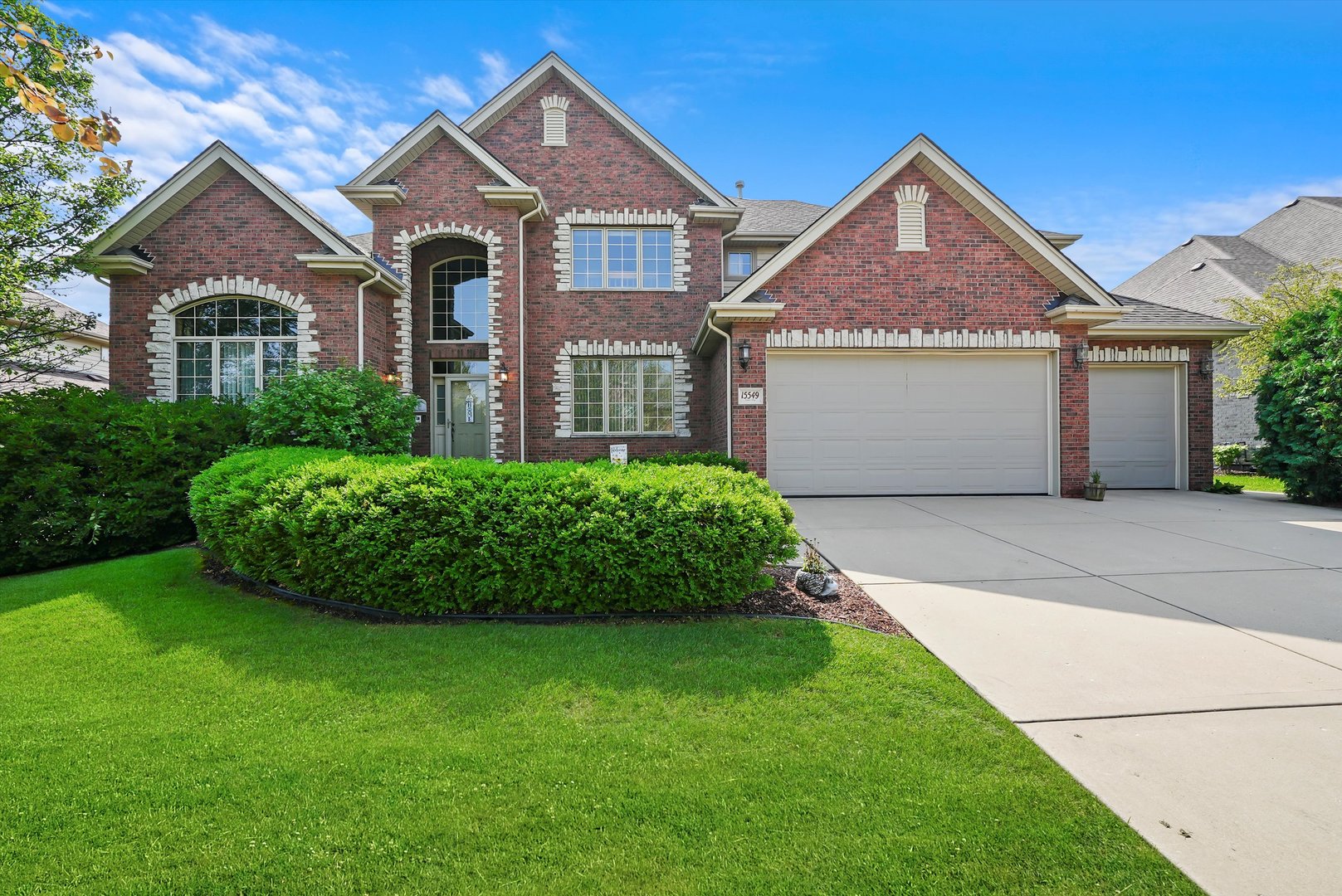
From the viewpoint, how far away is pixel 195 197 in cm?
1088

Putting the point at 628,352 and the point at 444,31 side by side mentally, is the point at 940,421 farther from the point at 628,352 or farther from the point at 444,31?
the point at 444,31

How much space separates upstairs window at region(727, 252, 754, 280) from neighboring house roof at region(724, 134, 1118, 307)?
5.81 m

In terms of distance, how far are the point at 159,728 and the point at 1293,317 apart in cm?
1651

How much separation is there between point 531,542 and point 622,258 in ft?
35.4

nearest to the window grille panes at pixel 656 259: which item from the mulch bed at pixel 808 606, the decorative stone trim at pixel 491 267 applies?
the decorative stone trim at pixel 491 267

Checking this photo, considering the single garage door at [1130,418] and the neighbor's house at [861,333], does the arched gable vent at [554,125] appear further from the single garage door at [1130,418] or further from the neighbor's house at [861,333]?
the single garage door at [1130,418]

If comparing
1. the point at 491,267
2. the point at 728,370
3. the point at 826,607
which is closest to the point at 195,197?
the point at 491,267

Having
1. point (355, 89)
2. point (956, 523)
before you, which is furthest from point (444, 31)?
point (956, 523)

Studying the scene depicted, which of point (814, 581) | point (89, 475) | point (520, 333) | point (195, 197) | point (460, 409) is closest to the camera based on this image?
point (814, 581)

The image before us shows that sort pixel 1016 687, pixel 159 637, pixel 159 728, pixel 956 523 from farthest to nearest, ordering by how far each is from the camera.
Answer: pixel 956 523, pixel 159 637, pixel 1016 687, pixel 159 728

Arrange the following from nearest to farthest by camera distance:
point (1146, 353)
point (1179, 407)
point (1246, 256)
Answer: point (1146, 353) → point (1179, 407) → point (1246, 256)

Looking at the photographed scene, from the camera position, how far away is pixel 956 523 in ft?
27.3

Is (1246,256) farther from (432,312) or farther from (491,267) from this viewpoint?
(432,312)

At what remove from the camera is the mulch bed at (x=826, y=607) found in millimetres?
4492
